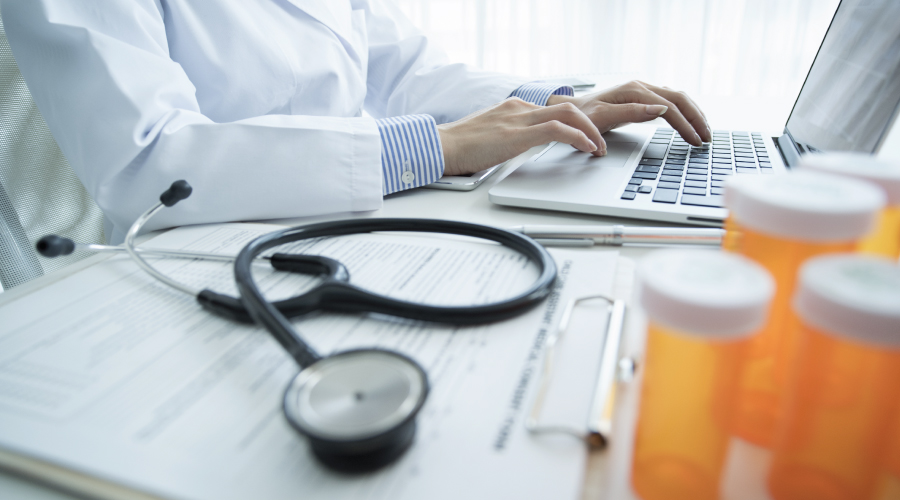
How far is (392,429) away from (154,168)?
0.44 m

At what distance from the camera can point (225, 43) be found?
71 cm

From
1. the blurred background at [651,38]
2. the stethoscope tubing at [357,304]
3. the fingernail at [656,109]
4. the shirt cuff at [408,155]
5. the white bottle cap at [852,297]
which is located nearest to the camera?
the white bottle cap at [852,297]

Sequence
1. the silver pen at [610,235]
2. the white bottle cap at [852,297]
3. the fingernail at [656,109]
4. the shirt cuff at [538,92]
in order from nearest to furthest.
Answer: the white bottle cap at [852,297] < the silver pen at [610,235] < the fingernail at [656,109] < the shirt cuff at [538,92]

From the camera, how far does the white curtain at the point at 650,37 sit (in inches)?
76.4

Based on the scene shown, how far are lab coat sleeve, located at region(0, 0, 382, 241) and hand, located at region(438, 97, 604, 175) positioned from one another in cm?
13

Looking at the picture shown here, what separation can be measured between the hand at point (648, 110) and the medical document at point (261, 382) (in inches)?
15.6

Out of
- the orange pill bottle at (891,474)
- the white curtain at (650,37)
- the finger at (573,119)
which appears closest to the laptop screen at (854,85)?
the finger at (573,119)

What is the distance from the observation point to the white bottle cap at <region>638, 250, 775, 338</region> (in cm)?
15

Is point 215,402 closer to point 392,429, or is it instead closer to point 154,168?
point 392,429

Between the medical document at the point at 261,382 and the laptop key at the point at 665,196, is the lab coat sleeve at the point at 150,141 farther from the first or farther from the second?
the laptop key at the point at 665,196

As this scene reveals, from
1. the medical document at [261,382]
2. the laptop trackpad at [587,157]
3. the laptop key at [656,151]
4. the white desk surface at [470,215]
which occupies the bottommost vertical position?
the white desk surface at [470,215]

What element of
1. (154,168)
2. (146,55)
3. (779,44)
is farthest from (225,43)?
(779,44)

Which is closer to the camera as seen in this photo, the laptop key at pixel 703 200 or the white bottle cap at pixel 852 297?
the white bottle cap at pixel 852 297

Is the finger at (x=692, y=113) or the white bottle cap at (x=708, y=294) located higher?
the white bottle cap at (x=708, y=294)
